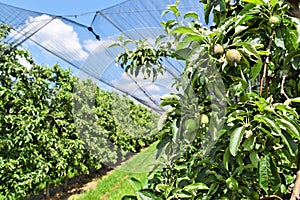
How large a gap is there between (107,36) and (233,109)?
72cm

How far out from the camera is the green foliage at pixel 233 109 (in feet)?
2.48

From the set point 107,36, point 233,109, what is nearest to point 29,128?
point 107,36

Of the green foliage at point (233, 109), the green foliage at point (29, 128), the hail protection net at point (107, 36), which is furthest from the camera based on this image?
the green foliage at point (29, 128)

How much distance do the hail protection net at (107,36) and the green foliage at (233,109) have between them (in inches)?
5.5

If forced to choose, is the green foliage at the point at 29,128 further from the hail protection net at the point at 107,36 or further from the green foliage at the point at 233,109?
the green foliage at the point at 233,109

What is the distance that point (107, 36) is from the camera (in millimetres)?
1362

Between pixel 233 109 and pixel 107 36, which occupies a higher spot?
pixel 107 36

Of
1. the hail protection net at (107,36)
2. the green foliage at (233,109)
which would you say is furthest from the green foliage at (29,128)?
the green foliage at (233,109)

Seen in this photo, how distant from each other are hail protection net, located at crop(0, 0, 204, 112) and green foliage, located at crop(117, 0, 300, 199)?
0.14m

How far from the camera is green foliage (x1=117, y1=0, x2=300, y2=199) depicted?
0.76m

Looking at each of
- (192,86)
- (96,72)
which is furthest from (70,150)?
(192,86)

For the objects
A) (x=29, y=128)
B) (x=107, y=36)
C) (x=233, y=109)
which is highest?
(x=107, y=36)

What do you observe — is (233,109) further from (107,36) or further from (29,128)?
(29,128)

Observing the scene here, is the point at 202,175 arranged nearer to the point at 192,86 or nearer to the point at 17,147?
the point at 192,86
